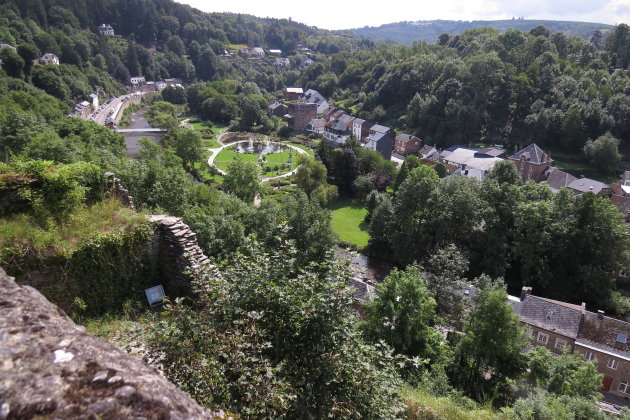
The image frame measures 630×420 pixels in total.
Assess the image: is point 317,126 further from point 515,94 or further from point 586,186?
point 586,186

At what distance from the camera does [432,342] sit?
17.3 metres

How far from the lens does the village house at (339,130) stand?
7662 centimetres

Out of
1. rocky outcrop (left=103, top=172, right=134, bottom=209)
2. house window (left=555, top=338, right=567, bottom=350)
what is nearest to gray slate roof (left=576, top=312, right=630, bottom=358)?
house window (left=555, top=338, right=567, bottom=350)

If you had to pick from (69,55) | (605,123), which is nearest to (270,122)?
(69,55)

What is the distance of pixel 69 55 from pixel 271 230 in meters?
95.5

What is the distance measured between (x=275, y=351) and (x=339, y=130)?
7399 cm

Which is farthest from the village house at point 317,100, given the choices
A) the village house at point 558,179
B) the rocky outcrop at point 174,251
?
the rocky outcrop at point 174,251

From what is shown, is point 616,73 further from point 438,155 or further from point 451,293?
point 451,293

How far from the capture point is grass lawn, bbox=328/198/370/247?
39312 millimetres

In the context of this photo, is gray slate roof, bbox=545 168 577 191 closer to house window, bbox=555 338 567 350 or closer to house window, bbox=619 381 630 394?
house window, bbox=555 338 567 350

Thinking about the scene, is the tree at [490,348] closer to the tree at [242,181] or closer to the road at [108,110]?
the tree at [242,181]

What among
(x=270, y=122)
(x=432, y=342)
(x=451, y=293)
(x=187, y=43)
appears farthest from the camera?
(x=187, y=43)

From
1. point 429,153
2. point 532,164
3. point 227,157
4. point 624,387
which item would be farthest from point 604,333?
point 227,157

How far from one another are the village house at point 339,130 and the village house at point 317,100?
20.9 m
